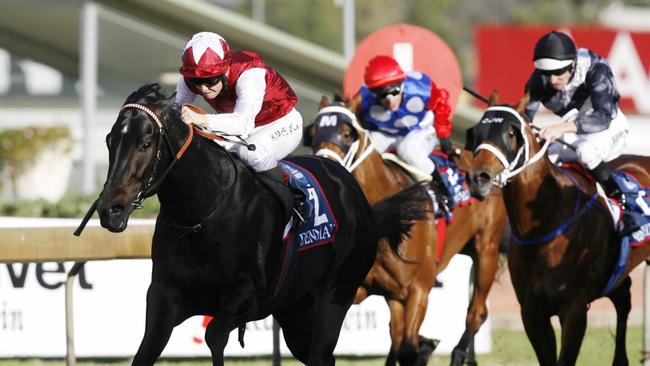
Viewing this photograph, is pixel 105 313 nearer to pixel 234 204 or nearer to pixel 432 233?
pixel 432 233

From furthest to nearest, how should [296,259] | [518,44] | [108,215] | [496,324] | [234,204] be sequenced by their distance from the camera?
[518,44] < [496,324] < [296,259] < [234,204] < [108,215]

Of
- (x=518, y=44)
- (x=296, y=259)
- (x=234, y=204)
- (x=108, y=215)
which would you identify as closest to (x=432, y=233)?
(x=296, y=259)

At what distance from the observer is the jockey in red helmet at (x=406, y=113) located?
25.8 ft

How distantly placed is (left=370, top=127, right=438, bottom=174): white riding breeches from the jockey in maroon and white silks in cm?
185

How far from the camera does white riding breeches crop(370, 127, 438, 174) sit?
8055 mm

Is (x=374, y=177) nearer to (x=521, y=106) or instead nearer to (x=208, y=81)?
(x=521, y=106)

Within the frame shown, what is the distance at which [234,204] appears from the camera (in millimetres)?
5664

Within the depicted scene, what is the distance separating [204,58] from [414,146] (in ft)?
8.79

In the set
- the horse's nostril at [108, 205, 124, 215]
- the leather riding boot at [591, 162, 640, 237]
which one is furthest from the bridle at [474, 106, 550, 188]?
the horse's nostril at [108, 205, 124, 215]

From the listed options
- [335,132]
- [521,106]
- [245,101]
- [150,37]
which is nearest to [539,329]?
[521,106]

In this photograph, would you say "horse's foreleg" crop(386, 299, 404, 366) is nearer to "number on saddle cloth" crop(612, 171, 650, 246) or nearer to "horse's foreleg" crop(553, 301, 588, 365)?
"horse's foreleg" crop(553, 301, 588, 365)

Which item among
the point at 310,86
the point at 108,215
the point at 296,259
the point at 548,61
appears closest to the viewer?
the point at 108,215

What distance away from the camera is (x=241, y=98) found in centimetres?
570

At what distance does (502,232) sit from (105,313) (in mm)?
2563
